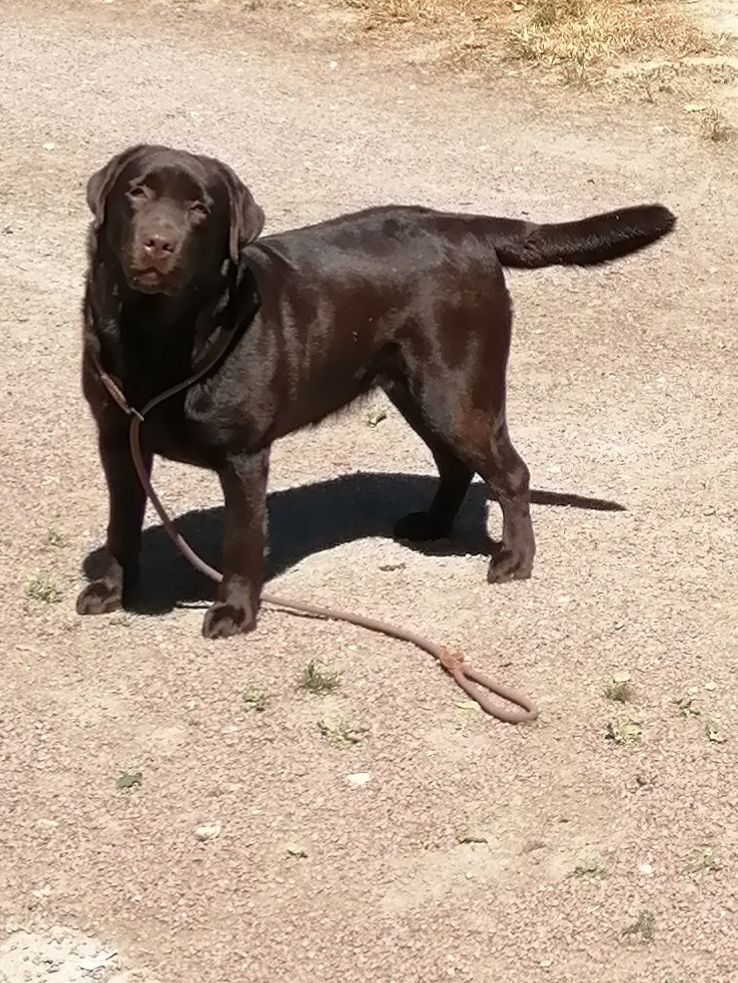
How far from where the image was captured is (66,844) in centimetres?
433

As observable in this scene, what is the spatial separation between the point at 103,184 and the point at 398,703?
5.70ft

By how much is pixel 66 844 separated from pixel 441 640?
1426mm

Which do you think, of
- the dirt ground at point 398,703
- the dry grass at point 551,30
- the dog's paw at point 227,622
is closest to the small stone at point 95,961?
the dirt ground at point 398,703

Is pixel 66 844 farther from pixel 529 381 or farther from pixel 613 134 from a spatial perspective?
pixel 613 134

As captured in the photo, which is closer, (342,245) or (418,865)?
(418,865)

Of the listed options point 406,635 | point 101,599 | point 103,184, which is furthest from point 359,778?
point 103,184

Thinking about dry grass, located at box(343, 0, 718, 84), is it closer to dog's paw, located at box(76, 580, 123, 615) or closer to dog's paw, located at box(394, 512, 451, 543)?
dog's paw, located at box(394, 512, 451, 543)

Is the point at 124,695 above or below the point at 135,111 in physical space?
above

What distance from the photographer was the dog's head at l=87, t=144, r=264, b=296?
4.57 metres

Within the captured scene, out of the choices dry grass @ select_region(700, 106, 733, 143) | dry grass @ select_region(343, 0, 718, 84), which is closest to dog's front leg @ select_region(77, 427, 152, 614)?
dry grass @ select_region(700, 106, 733, 143)

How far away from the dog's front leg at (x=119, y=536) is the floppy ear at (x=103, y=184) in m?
0.78

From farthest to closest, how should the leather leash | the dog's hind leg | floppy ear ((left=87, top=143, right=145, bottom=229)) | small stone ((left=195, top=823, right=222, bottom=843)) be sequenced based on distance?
the dog's hind leg
the leather leash
floppy ear ((left=87, top=143, right=145, bottom=229))
small stone ((left=195, top=823, right=222, bottom=843))

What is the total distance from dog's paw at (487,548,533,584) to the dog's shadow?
31cm

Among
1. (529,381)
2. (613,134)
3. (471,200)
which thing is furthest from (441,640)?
(613,134)
